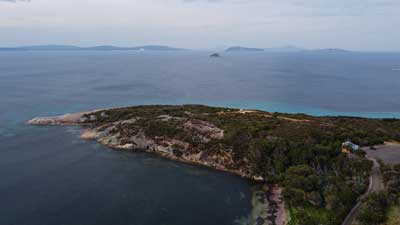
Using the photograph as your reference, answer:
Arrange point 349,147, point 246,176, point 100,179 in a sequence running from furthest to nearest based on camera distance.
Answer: point 246,176 → point 100,179 → point 349,147

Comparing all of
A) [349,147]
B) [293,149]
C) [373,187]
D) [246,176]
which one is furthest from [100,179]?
[349,147]

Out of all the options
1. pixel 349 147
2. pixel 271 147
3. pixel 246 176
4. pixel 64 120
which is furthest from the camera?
pixel 64 120

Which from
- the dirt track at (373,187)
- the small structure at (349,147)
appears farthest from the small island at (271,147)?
the dirt track at (373,187)

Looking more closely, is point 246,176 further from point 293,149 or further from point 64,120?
point 64,120

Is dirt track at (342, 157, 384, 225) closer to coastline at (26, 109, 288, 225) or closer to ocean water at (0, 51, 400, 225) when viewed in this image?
coastline at (26, 109, 288, 225)

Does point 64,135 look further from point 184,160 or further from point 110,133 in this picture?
point 184,160

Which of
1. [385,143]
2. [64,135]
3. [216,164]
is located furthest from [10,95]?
[385,143]

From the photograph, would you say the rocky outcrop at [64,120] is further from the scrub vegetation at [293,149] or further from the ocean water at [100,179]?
the scrub vegetation at [293,149]
